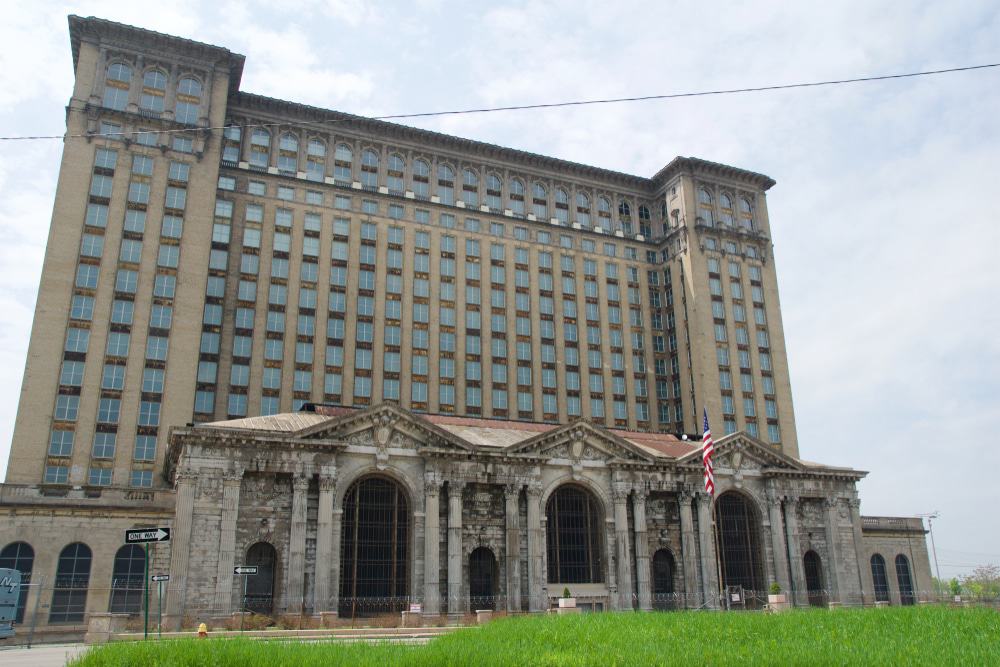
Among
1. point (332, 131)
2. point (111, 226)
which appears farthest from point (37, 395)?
point (332, 131)

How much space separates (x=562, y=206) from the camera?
92312 millimetres

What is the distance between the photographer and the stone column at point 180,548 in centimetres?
4262

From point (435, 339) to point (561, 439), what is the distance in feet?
91.3

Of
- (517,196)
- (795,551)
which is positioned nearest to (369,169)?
(517,196)

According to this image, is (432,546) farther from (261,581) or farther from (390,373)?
(390,373)

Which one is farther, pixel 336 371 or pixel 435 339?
pixel 435 339

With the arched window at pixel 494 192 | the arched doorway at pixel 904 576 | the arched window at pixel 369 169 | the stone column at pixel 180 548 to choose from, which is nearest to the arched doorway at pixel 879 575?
the arched doorway at pixel 904 576

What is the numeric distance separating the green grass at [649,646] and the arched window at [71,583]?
35.4m

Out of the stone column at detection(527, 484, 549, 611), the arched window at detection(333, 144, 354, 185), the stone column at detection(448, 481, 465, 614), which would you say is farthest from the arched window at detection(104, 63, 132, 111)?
the stone column at detection(527, 484, 549, 611)

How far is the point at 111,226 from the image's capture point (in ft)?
222

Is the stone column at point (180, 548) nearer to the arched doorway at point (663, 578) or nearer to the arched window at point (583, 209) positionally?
the arched doorway at point (663, 578)

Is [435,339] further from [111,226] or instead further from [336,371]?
[111,226]

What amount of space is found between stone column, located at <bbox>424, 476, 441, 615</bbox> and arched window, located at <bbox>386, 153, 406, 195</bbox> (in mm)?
42189

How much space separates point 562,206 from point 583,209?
2898mm
